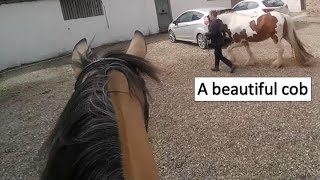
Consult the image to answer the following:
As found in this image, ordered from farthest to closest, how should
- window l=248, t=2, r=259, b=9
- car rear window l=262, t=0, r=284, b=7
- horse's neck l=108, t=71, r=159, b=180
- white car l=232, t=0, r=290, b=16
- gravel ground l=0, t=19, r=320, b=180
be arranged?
window l=248, t=2, r=259, b=9 < car rear window l=262, t=0, r=284, b=7 < white car l=232, t=0, r=290, b=16 < gravel ground l=0, t=19, r=320, b=180 < horse's neck l=108, t=71, r=159, b=180

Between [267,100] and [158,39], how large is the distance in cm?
866

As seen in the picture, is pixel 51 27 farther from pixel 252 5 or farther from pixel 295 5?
pixel 295 5

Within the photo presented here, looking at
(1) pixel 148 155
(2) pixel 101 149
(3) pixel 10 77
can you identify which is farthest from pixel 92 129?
(3) pixel 10 77

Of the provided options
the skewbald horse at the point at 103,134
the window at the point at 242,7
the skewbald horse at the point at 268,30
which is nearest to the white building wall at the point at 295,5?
the window at the point at 242,7

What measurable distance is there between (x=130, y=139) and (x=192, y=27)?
416 inches

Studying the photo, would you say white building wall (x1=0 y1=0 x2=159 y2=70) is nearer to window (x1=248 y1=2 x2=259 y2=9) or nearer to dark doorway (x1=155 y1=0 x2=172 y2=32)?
dark doorway (x1=155 y1=0 x2=172 y2=32)

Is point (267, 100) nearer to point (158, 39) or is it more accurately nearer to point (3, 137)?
point (3, 137)

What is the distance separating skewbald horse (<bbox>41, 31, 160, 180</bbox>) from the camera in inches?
30.0

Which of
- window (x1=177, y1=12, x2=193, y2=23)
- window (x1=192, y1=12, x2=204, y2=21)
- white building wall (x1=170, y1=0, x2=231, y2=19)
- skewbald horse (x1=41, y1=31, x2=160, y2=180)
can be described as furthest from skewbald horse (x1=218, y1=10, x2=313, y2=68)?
white building wall (x1=170, y1=0, x2=231, y2=19)

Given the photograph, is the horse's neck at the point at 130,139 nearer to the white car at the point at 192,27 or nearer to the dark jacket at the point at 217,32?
the dark jacket at the point at 217,32

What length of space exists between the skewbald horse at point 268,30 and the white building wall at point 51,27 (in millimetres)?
4574

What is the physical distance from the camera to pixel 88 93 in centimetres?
97

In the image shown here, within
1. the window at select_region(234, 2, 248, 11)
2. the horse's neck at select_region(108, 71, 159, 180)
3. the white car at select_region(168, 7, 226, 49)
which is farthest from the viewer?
the window at select_region(234, 2, 248, 11)

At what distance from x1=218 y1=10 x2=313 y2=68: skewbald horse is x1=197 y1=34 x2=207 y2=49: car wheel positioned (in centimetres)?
→ 275
